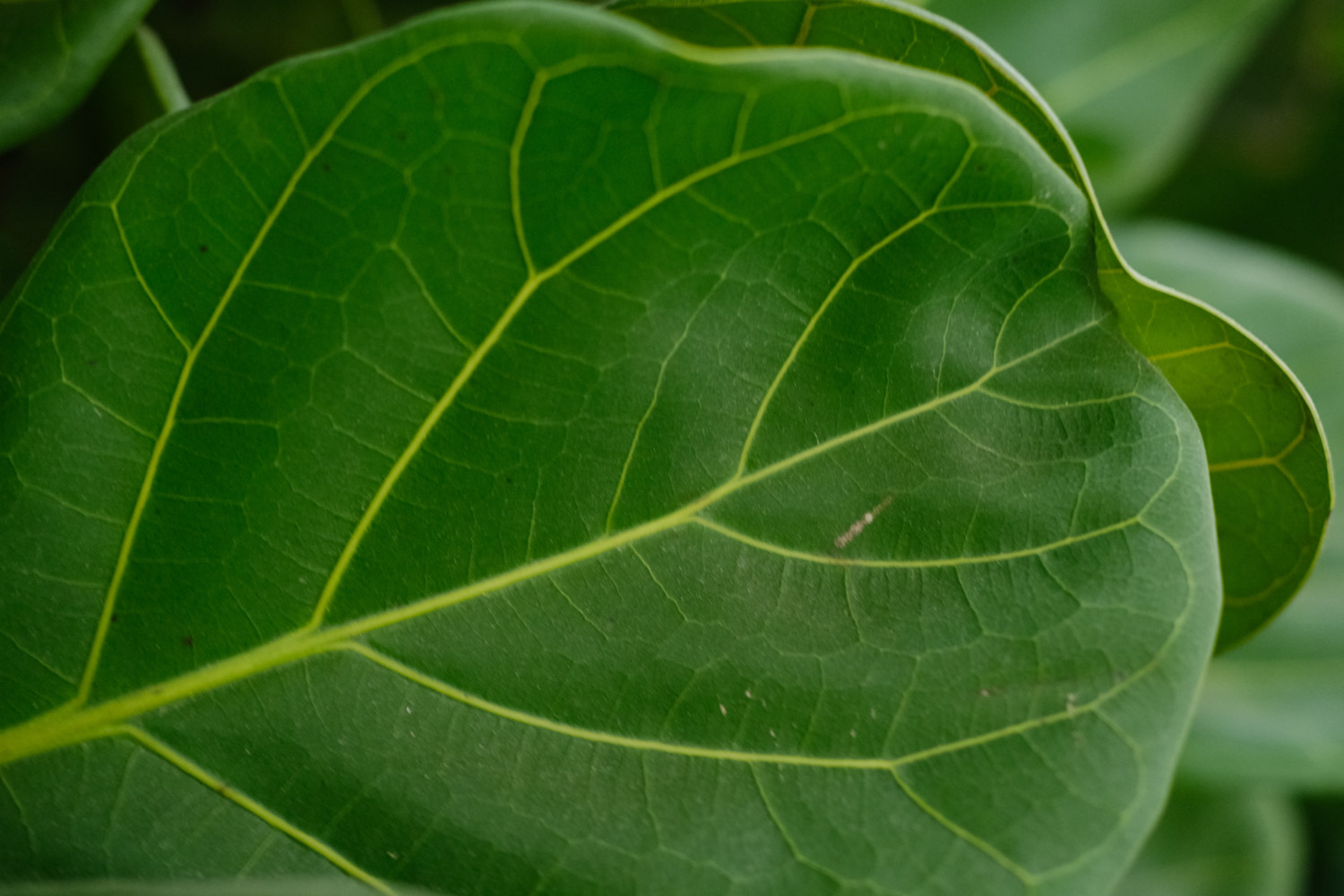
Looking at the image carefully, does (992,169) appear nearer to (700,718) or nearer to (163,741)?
(700,718)

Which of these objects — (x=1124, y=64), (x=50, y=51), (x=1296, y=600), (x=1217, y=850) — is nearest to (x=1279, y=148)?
(x=1124, y=64)

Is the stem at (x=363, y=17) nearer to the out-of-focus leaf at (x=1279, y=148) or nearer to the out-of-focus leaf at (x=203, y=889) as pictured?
the out-of-focus leaf at (x=203, y=889)

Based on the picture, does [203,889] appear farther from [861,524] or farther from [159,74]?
[159,74]

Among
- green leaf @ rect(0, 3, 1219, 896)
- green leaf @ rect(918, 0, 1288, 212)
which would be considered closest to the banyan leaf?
green leaf @ rect(0, 3, 1219, 896)

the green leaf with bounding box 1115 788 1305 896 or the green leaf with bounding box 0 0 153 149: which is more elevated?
the green leaf with bounding box 0 0 153 149

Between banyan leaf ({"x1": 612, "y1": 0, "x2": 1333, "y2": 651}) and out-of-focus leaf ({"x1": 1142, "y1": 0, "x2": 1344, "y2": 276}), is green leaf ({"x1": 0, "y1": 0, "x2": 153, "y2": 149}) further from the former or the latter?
out-of-focus leaf ({"x1": 1142, "y1": 0, "x2": 1344, "y2": 276})

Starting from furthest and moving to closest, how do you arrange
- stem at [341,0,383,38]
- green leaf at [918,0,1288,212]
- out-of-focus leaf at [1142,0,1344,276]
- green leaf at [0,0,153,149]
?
1. out-of-focus leaf at [1142,0,1344,276]
2. green leaf at [918,0,1288,212]
3. stem at [341,0,383,38]
4. green leaf at [0,0,153,149]
